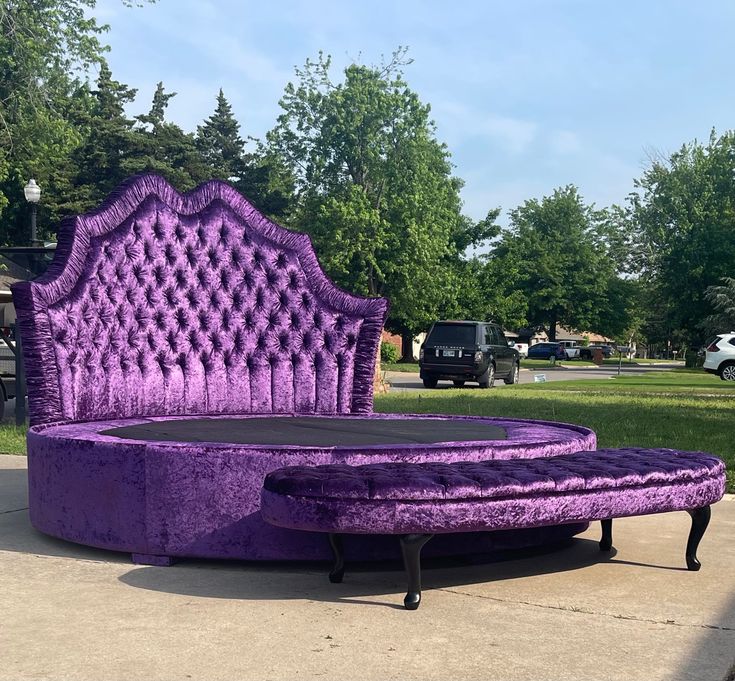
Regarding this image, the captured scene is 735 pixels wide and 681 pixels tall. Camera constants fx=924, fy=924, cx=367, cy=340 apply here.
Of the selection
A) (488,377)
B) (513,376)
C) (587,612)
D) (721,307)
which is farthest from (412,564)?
(721,307)

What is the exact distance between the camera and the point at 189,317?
7.52 metres

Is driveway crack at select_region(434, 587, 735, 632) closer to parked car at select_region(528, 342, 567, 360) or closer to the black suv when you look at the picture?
the black suv

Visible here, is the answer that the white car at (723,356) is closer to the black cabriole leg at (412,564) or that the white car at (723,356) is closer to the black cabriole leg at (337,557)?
the black cabriole leg at (337,557)

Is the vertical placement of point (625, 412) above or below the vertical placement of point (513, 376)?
below

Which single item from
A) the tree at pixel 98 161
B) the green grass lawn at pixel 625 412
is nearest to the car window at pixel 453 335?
the green grass lawn at pixel 625 412

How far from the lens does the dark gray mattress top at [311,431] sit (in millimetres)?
5547

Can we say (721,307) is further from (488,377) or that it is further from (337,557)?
(337,557)

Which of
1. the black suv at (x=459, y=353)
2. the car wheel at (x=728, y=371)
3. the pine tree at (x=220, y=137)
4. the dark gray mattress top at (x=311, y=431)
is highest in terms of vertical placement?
the pine tree at (x=220, y=137)

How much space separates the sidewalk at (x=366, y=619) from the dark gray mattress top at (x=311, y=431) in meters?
0.74

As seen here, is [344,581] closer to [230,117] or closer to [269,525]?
[269,525]

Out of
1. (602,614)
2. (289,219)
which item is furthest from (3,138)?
(602,614)

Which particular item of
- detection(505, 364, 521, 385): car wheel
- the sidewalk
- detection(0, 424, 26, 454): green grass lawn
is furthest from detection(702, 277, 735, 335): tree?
the sidewalk

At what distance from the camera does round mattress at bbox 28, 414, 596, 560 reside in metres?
5.07

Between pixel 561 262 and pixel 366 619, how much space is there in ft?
229
